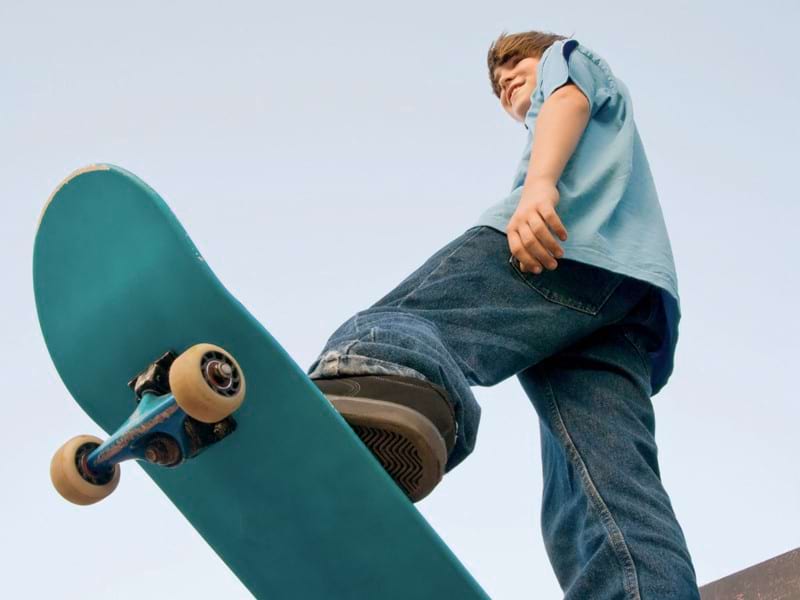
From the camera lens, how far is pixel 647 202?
101 inches

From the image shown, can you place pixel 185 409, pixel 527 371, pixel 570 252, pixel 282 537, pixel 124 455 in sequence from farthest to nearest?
1. pixel 527 371
2. pixel 570 252
3. pixel 282 537
4. pixel 124 455
5. pixel 185 409

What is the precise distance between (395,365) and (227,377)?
1.10 feet

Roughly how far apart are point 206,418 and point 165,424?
119 millimetres

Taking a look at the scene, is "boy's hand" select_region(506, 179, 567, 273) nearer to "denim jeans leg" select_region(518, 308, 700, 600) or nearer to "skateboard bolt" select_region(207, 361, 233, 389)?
"denim jeans leg" select_region(518, 308, 700, 600)

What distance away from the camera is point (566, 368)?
244 centimetres

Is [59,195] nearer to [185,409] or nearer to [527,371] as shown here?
[185,409]

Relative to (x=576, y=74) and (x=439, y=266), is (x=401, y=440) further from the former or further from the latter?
(x=576, y=74)

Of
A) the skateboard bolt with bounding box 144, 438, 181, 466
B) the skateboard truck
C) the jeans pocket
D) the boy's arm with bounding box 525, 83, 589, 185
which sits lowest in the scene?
the jeans pocket

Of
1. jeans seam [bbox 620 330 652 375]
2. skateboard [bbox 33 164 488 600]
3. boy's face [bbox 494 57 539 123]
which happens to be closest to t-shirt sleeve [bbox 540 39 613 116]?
boy's face [bbox 494 57 539 123]

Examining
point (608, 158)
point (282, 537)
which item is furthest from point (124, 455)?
point (608, 158)

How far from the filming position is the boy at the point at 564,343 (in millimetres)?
1980

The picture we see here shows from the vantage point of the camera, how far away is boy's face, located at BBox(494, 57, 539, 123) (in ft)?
9.62

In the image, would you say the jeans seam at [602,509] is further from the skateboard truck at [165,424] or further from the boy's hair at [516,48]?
the boy's hair at [516,48]

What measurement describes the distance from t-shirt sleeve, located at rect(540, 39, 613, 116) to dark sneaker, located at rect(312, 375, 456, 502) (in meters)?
0.88
